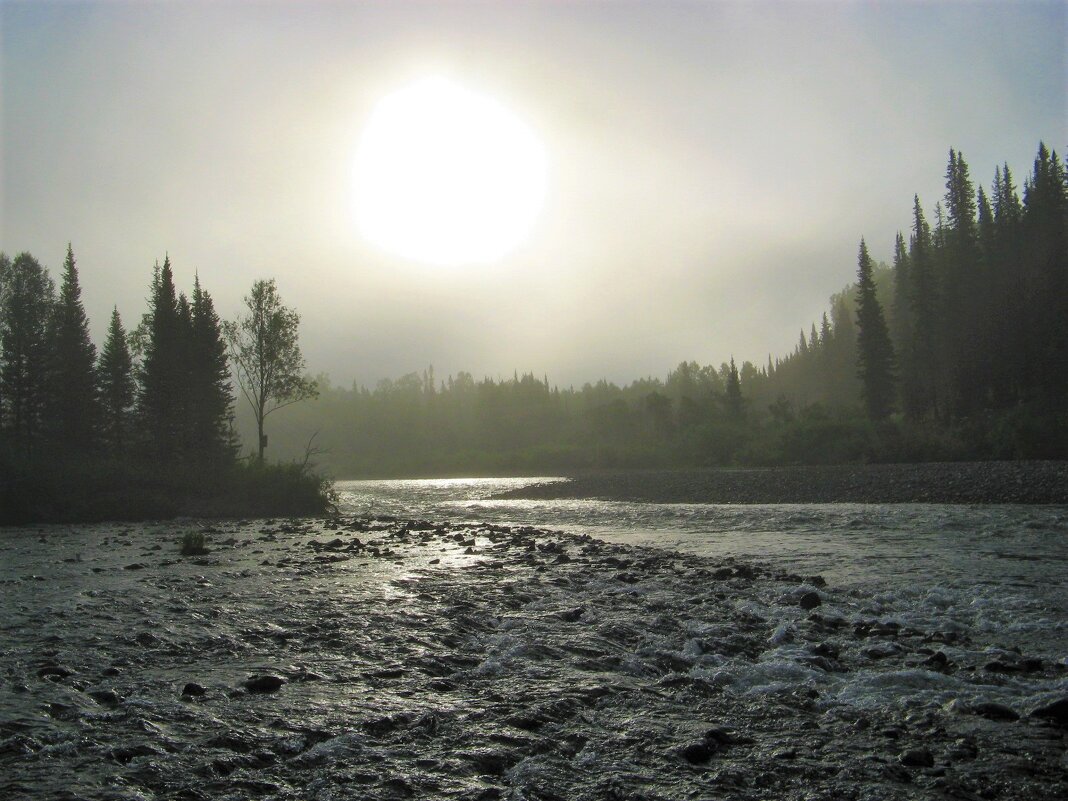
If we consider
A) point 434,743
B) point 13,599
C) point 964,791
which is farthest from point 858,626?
point 13,599

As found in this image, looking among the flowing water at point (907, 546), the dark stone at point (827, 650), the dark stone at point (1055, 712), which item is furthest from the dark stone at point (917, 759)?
the flowing water at point (907, 546)

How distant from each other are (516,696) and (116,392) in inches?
2698

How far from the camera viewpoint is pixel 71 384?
59.2m

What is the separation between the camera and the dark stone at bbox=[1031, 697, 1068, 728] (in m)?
6.70

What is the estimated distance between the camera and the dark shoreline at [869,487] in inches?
1243

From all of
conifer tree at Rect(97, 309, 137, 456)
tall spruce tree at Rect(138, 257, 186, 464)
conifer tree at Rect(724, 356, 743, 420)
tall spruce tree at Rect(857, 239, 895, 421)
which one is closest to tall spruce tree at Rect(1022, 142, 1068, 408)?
tall spruce tree at Rect(857, 239, 895, 421)

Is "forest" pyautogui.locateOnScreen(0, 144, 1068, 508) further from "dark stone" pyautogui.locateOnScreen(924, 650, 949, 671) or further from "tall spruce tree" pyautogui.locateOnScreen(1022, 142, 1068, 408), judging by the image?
"dark stone" pyautogui.locateOnScreen(924, 650, 949, 671)

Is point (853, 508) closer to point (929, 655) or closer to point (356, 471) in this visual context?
point (929, 655)

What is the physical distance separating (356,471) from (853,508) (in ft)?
401

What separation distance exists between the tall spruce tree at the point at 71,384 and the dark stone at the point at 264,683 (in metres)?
59.1

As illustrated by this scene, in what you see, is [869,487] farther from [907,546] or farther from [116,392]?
[116,392]

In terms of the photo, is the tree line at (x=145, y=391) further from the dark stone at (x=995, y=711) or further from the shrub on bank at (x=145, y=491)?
the dark stone at (x=995, y=711)

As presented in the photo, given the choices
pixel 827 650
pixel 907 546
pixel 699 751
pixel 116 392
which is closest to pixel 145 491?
pixel 116 392

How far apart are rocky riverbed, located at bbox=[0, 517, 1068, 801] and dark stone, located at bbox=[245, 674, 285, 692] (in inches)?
1.0
